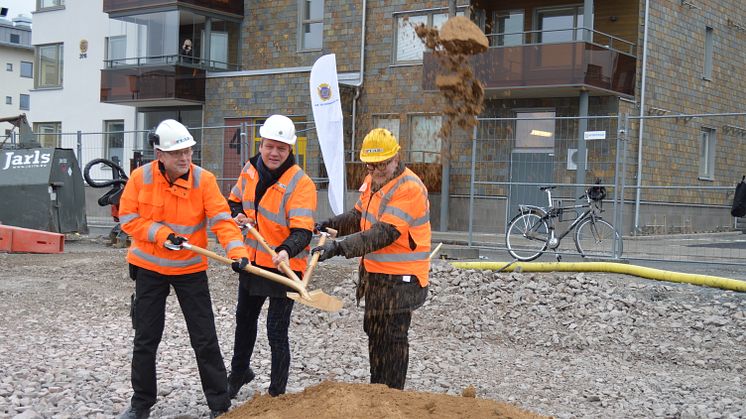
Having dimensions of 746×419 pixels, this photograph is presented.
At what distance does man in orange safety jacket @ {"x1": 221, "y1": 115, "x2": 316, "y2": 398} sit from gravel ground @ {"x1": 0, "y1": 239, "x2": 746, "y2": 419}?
0.46 metres

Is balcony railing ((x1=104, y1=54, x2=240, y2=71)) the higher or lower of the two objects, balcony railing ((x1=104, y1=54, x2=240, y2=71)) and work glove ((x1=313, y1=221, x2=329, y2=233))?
Answer: the higher

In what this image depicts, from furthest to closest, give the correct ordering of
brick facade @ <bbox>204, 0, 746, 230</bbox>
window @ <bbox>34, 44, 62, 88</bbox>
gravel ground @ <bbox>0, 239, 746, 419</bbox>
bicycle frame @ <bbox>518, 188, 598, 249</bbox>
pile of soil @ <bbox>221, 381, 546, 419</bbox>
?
window @ <bbox>34, 44, 62, 88</bbox>, brick facade @ <bbox>204, 0, 746, 230</bbox>, bicycle frame @ <bbox>518, 188, 598, 249</bbox>, gravel ground @ <bbox>0, 239, 746, 419</bbox>, pile of soil @ <bbox>221, 381, 546, 419</bbox>

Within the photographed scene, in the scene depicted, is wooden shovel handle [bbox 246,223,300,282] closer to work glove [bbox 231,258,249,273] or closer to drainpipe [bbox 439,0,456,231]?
work glove [bbox 231,258,249,273]

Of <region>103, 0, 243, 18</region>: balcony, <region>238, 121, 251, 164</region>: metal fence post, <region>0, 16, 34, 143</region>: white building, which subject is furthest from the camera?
<region>0, 16, 34, 143</region>: white building

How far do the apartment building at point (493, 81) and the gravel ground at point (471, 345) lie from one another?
3.85 metres

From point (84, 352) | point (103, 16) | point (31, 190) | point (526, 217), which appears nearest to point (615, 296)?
point (526, 217)

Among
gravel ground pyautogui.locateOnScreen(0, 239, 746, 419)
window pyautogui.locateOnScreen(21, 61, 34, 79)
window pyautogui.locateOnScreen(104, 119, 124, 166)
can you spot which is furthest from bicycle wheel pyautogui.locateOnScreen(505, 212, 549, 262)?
window pyautogui.locateOnScreen(21, 61, 34, 79)

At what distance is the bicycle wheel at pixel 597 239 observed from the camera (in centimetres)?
1260

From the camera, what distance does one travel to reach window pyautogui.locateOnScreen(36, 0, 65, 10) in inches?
1383

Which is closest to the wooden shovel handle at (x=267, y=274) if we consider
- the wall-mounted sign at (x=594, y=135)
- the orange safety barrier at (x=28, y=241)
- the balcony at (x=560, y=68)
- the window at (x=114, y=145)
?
the wall-mounted sign at (x=594, y=135)

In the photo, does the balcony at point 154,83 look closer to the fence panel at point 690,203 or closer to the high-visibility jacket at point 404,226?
the fence panel at point 690,203

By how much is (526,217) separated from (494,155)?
122cm

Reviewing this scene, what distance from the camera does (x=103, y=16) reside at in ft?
109

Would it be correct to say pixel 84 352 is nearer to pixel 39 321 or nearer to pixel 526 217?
pixel 39 321
